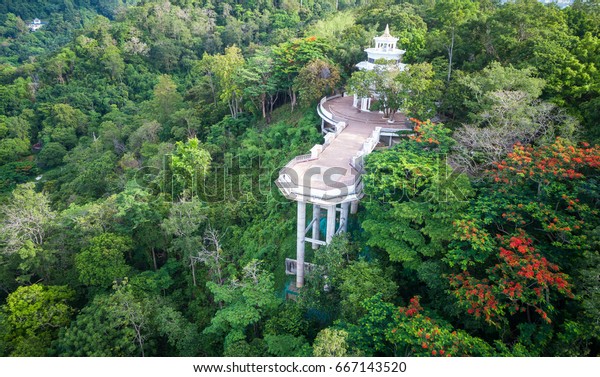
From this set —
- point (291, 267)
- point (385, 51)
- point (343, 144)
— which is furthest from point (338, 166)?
point (385, 51)

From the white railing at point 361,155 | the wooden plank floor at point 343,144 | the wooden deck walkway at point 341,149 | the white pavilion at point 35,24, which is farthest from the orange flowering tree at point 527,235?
the white pavilion at point 35,24

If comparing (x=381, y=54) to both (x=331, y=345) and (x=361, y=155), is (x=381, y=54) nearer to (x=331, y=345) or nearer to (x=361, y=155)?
(x=361, y=155)

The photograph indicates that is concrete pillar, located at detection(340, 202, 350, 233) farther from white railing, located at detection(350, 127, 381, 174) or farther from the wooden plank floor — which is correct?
white railing, located at detection(350, 127, 381, 174)

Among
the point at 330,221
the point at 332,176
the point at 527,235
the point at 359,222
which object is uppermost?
the point at 527,235

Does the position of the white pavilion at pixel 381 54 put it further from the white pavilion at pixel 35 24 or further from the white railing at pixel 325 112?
the white pavilion at pixel 35 24

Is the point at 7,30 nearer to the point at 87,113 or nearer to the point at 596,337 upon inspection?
the point at 87,113

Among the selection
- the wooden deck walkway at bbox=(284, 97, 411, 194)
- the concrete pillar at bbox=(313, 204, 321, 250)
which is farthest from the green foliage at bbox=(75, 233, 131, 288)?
the wooden deck walkway at bbox=(284, 97, 411, 194)

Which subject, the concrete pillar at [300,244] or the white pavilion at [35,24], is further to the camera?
the white pavilion at [35,24]
